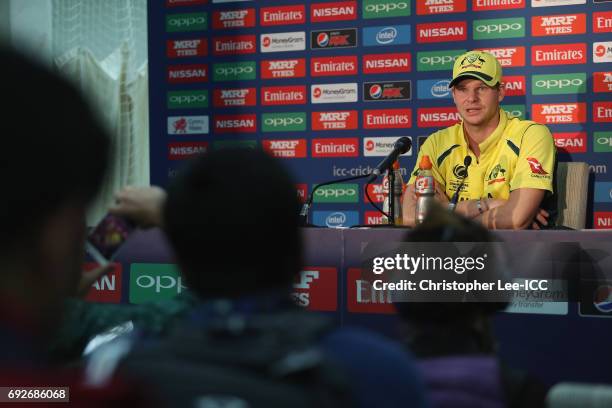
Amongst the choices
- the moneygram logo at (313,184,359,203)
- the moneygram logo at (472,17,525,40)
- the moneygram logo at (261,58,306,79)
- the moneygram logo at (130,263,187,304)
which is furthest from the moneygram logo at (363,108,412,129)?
the moneygram logo at (130,263,187,304)

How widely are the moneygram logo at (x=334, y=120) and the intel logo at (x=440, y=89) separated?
1.85 feet

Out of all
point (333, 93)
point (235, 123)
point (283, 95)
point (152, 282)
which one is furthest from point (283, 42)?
point (152, 282)

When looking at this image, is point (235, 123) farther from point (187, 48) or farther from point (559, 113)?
point (559, 113)

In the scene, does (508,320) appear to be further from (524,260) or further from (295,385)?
(295,385)

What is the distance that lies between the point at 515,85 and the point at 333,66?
1.24 m

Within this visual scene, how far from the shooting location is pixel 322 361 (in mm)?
652

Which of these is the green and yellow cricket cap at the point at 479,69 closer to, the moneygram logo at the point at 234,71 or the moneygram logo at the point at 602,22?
the moneygram logo at the point at 602,22

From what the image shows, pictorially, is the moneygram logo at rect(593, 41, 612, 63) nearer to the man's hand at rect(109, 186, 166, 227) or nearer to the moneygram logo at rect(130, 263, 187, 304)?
the moneygram logo at rect(130, 263, 187, 304)

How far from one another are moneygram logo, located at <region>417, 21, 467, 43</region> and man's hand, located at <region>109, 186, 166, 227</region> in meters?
4.03

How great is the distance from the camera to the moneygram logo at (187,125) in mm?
5491

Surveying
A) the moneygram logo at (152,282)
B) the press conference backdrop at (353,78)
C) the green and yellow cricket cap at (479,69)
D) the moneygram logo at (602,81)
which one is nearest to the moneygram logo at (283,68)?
the press conference backdrop at (353,78)

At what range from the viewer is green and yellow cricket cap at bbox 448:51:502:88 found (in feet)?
11.6

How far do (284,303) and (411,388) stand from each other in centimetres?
15

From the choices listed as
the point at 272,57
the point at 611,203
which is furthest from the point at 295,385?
the point at 272,57
